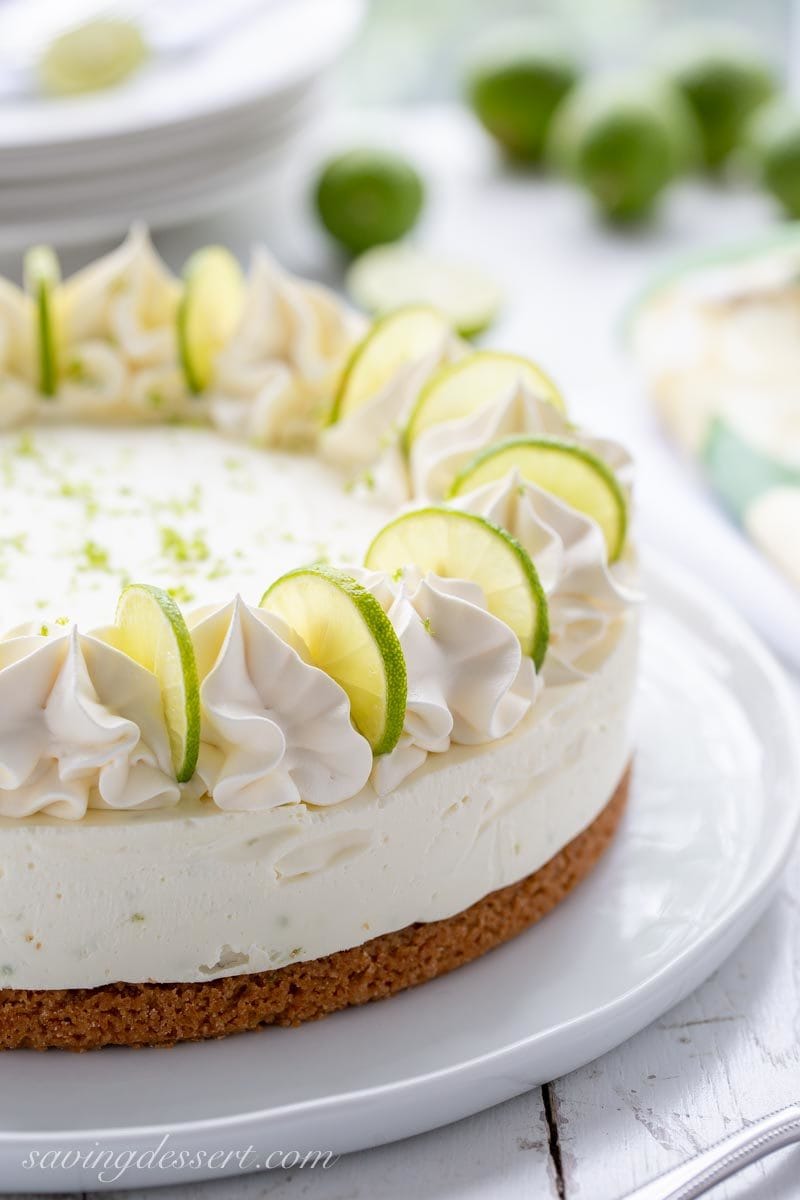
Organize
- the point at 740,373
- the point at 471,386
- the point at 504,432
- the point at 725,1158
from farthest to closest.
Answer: the point at 740,373
the point at 471,386
the point at 504,432
the point at 725,1158

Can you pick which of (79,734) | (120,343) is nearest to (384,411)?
(120,343)

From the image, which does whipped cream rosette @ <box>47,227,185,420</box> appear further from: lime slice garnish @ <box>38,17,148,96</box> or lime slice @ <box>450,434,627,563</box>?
lime slice garnish @ <box>38,17,148,96</box>

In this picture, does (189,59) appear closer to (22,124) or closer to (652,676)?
(22,124)

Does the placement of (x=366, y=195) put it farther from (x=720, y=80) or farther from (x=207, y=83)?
(x=720, y=80)

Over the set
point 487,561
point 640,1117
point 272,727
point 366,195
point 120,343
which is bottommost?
point 640,1117

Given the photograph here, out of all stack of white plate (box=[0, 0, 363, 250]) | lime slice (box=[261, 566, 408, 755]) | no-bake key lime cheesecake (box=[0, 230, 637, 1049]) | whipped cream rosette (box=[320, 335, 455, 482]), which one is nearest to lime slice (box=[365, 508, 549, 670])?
no-bake key lime cheesecake (box=[0, 230, 637, 1049])

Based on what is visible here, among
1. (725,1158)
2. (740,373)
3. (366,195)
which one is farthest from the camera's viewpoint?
(366,195)
